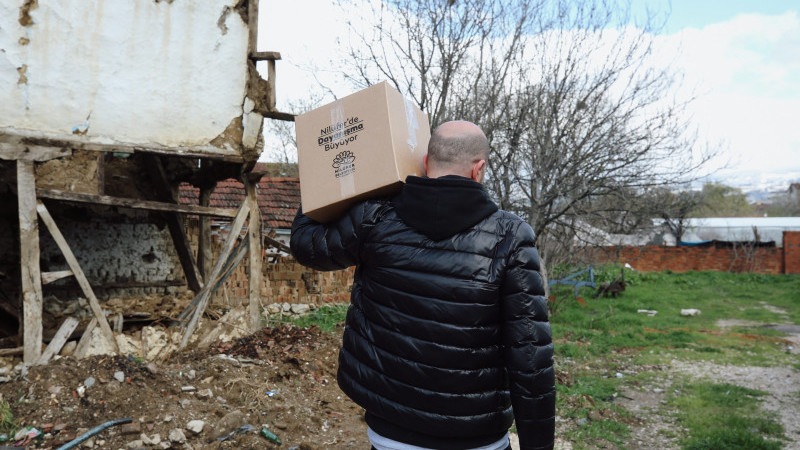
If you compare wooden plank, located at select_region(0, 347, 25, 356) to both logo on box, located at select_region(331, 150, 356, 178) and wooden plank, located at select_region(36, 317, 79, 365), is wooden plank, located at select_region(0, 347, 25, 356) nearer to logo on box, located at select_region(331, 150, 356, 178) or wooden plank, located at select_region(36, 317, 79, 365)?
wooden plank, located at select_region(36, 317, 79, 365)

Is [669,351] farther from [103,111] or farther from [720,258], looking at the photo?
[720,258]

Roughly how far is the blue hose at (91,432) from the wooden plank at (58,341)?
1745 millimetres

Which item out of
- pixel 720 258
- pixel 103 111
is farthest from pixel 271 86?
pixel 720 258

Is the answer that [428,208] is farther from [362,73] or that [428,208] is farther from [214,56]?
[362,73]

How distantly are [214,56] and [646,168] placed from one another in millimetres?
8129

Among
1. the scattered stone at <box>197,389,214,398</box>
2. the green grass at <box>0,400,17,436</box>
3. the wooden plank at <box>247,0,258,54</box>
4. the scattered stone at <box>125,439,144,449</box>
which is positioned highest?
the wooden plank at <box>247,0,258,54</box>

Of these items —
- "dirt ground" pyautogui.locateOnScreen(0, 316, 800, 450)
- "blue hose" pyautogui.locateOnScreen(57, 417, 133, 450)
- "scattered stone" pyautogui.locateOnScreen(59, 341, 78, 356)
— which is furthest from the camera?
"scattered stone" pyautogui.locateOnScreen(59, 341, 78, 356)

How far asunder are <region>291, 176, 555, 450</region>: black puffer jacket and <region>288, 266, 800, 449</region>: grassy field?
375 centimetres

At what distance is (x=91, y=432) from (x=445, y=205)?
12.5 ft

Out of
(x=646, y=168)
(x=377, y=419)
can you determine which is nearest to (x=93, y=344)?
(x=377, y=419)

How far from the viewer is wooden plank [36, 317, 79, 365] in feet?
18.2

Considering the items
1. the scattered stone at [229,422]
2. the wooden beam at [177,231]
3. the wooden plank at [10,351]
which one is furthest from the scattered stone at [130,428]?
the wooden beam at [177,231]

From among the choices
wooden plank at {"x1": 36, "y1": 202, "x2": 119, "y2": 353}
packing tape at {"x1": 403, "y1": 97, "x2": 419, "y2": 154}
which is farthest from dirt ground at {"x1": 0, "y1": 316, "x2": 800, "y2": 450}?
packing tape at {"x1": 403, "y1": 97, "x2": 419, "y2": 154}

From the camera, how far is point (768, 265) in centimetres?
2239
